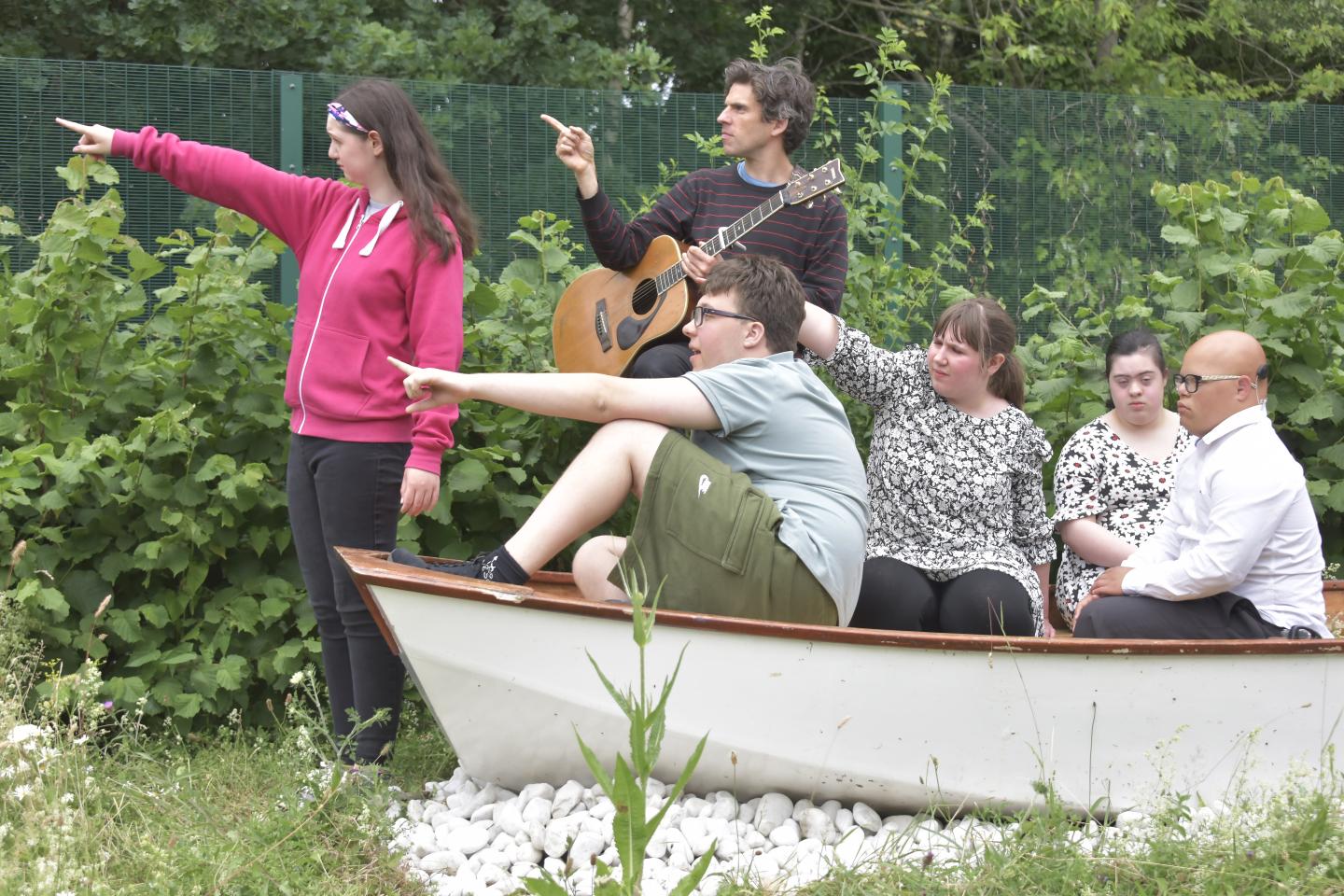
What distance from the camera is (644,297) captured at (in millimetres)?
4488

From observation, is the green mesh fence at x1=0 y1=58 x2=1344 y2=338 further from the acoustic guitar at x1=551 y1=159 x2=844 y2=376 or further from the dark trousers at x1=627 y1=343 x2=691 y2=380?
the dark trousers at x1=627 y1=343 x2=691 y2=380

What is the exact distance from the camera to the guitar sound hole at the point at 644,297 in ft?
Result: 14.6

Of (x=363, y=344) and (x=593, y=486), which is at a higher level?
(x=363, y=344)

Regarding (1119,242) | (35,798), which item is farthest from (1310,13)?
(35,798)

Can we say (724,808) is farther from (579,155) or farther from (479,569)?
(579,155)

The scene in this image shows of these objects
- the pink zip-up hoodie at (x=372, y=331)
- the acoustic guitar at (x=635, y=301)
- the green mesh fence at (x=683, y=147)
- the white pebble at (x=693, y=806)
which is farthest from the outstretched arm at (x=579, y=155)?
the green mesh fence at (x=683, y=147)

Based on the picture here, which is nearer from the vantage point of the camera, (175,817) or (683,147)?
(175,817)

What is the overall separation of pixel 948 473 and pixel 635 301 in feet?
3.51

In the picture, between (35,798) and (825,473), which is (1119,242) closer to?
(825,473)

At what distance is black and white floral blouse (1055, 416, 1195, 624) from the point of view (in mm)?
4457

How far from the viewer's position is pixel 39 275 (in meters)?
4.48

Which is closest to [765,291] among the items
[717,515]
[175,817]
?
[717,515]

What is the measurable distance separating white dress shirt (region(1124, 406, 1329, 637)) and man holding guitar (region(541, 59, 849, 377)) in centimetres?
118

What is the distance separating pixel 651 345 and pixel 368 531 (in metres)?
1.07
